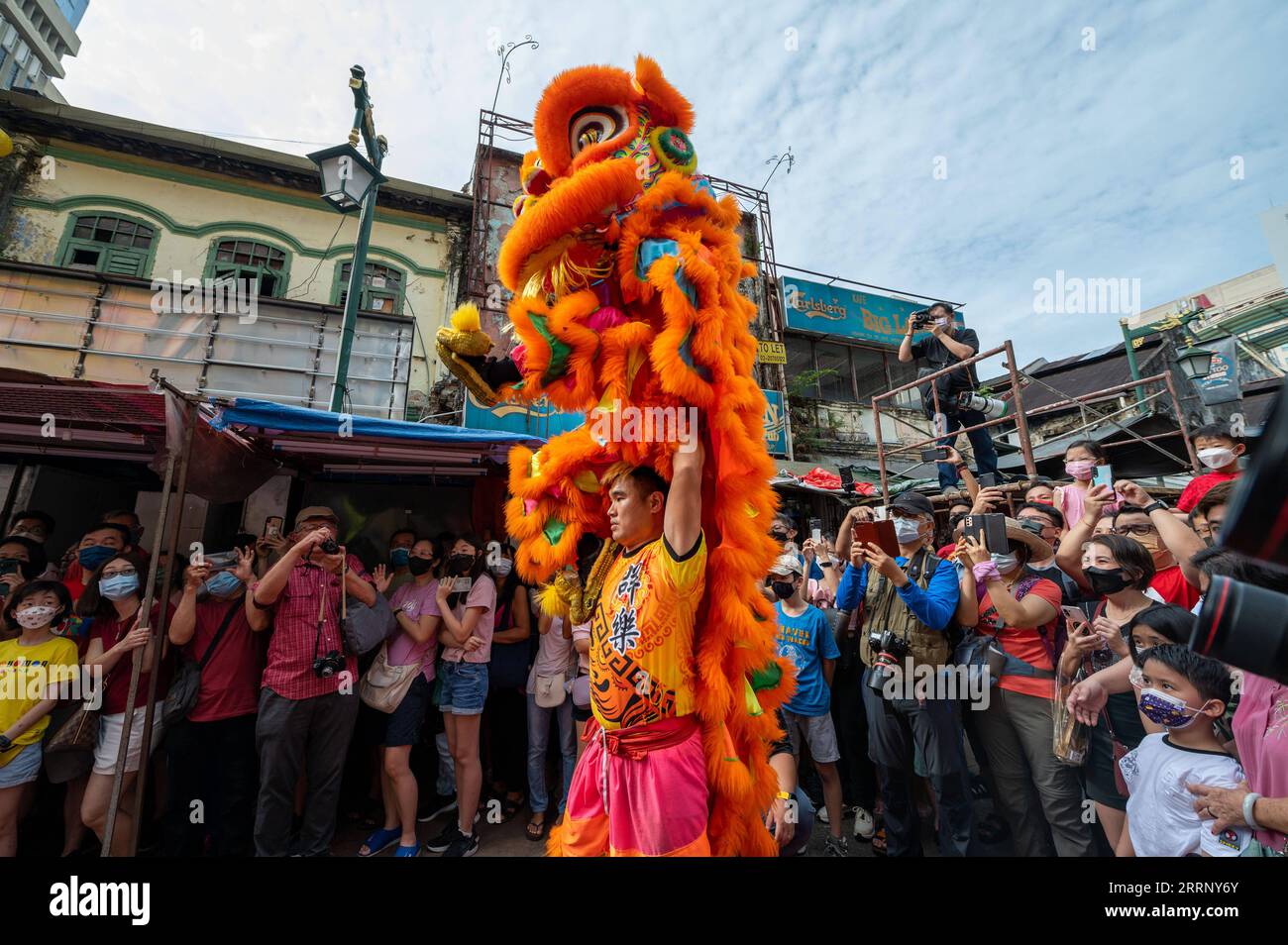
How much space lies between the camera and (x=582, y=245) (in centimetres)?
187

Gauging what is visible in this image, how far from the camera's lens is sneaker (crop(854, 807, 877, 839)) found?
361 centimetres

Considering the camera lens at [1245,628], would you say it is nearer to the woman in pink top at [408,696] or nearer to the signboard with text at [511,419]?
the woman in pink top at [408,696]

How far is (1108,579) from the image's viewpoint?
2.45 m

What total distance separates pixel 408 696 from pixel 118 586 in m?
1.86

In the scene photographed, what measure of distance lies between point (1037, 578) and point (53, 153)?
14.3 metres

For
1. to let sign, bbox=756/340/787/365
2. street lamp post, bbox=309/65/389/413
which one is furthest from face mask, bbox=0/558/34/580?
to let sign, bbox=756/340/787/365

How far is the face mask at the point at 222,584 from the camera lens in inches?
132

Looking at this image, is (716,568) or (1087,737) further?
(1087,737)

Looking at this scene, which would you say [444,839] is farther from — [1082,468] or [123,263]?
[123,263]

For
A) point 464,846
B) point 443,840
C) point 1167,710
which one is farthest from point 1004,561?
point 443,840

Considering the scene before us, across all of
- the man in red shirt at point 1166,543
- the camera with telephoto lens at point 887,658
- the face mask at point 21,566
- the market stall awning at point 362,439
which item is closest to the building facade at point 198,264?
the market stall awning at point 362,439
